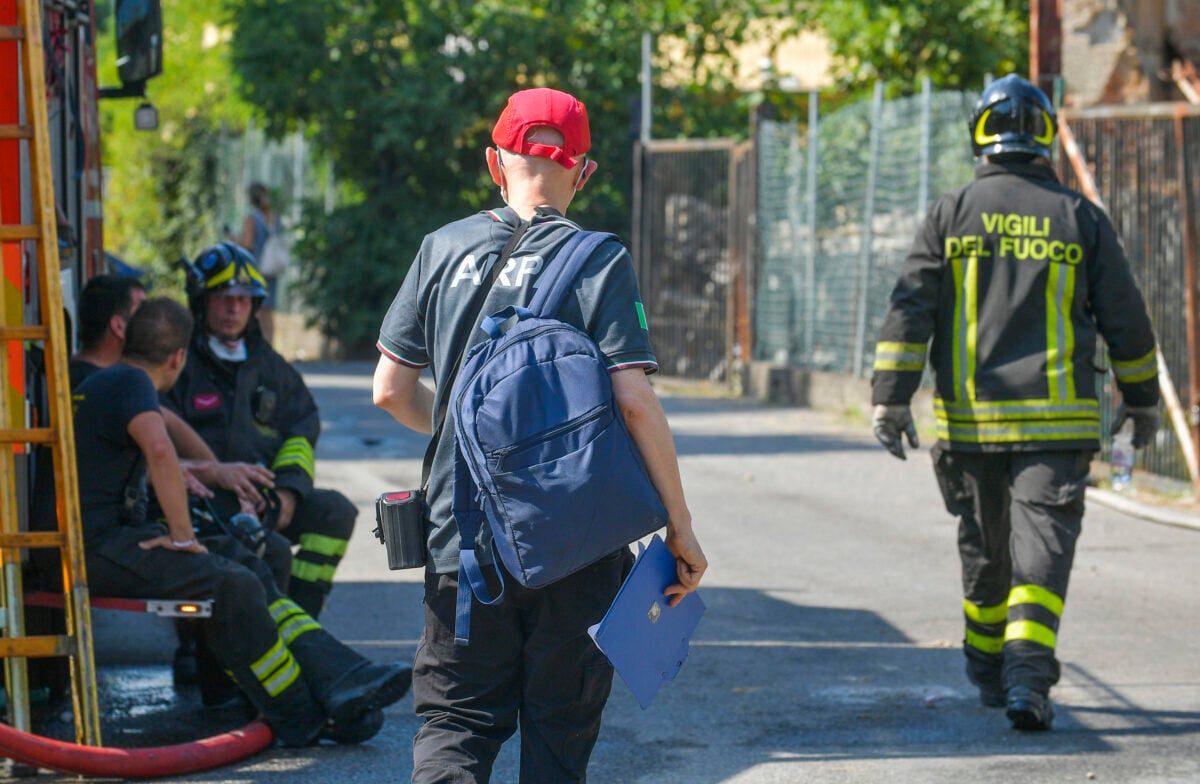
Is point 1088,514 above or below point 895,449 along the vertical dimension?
below

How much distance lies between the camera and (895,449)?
554cm

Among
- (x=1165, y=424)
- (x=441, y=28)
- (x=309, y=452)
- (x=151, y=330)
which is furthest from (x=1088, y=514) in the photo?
(x=441, y=28)

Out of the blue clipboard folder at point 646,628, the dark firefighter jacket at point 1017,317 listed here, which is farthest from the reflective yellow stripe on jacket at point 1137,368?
the blue clipboard folder at point 646,628

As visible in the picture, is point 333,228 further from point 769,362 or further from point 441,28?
point 769,362

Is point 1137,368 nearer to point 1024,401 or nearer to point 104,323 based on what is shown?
point 1024,401

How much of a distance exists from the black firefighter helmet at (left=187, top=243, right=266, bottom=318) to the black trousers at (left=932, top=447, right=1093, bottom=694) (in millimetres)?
2403

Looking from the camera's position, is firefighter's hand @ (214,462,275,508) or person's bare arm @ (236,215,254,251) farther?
person's bare arm @ (236,215,254,251)

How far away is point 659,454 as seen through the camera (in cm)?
334

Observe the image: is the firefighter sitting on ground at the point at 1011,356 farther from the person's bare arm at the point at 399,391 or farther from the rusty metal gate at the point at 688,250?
the rusty metal gate at the point at 688,250

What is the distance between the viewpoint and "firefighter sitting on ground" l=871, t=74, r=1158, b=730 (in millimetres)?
5227

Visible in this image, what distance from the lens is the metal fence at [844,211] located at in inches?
496

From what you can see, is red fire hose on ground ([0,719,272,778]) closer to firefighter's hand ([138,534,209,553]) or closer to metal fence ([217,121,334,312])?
firefighter's hand ([138,534,209,553])

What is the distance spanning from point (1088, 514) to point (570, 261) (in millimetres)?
6577

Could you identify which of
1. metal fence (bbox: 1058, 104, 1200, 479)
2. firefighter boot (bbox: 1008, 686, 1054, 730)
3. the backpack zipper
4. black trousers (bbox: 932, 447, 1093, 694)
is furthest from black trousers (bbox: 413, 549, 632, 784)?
metal fence (bbox: 1058, 104, 1200, 479)
